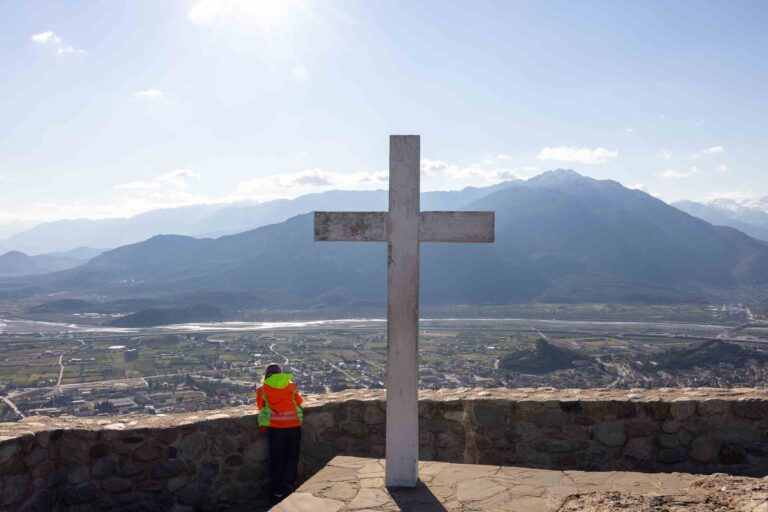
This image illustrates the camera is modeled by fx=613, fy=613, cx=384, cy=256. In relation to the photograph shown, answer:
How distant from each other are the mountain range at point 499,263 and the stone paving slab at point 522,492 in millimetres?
65229

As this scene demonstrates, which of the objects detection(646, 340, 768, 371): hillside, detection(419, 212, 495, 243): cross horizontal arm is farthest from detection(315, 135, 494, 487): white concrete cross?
detection(646, 340, 768, 371): hillside

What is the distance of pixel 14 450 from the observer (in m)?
4.45

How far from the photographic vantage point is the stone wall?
489cm

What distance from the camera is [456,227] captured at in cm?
A: 446

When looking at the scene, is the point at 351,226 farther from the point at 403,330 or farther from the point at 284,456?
the point at 284,456

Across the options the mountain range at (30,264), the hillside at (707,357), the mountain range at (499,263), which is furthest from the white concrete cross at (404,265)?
the mountain range at (30,264)

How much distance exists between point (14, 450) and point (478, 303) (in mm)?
68311

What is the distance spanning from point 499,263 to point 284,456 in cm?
8246

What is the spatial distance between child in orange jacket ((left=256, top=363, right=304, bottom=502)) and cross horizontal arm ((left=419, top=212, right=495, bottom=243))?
176cm

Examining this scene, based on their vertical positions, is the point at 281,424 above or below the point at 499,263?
below

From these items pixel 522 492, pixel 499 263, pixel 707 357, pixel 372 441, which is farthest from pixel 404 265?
pixel 499 263

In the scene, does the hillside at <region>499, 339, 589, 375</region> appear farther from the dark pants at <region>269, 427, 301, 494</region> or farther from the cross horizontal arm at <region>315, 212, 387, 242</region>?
the cross horizontal arm at <region>315, 212, 387, 242</region>

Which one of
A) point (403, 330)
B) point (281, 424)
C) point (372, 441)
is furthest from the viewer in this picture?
point (372, 441)

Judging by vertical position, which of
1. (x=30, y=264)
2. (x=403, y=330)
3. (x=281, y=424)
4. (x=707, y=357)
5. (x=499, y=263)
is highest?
(x=30, y=264)
